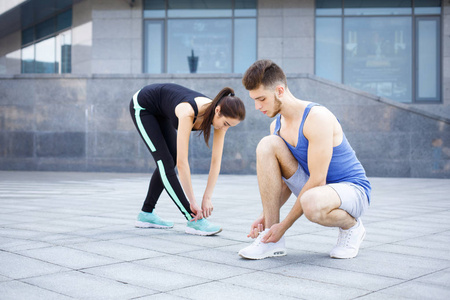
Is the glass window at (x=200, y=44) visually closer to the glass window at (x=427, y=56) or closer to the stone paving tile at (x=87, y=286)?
the glass window at (x=427, y=56)

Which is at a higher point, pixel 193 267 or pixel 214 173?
pixel 214 173

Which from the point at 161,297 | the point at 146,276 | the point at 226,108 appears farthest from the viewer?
the point at 226,108

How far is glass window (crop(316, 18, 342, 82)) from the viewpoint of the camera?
17328 millimetres

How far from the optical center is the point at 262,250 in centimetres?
364

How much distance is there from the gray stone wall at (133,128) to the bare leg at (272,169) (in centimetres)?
919

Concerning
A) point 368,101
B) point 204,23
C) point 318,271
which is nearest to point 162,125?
point 318,271

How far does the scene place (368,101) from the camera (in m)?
12.8

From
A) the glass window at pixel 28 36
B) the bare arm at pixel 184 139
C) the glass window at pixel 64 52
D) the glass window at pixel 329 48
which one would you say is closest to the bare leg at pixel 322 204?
the bare arm at pixel 184 139

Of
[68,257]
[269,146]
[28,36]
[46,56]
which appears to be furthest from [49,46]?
[269,146]

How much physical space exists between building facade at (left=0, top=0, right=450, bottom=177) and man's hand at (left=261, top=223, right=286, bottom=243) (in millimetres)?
9449

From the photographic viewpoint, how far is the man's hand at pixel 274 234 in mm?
3587

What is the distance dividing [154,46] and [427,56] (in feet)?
27.8

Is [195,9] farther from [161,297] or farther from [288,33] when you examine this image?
[161,297]

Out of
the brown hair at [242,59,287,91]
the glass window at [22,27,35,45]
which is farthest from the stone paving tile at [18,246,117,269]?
the glass window at [22,27,35,45]
